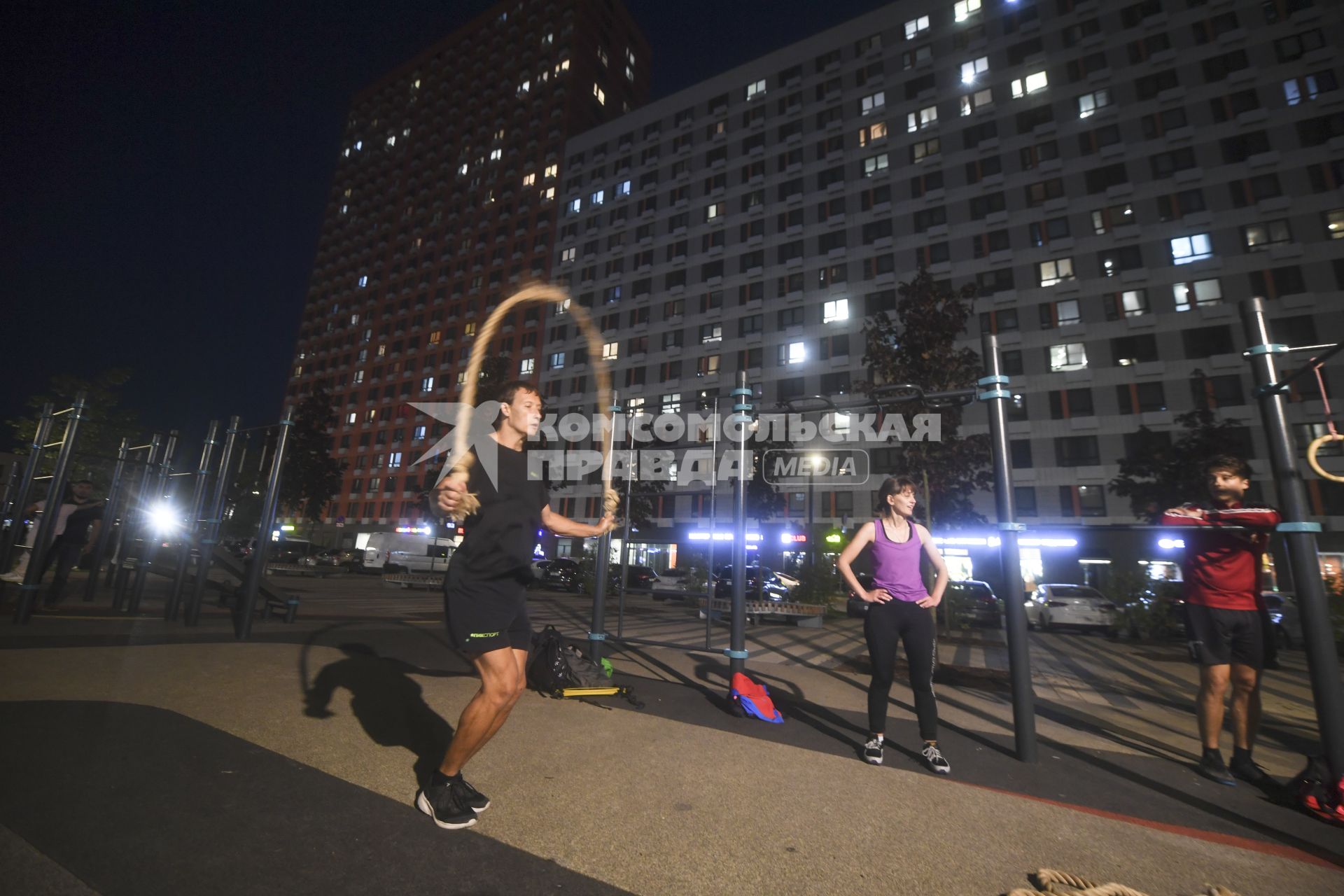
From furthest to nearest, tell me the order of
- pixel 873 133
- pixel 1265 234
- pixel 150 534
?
pixel 873 133 → pixel 1265 234 → pixel 150 534

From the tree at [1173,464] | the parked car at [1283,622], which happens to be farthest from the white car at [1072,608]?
the tree at [1173,464]

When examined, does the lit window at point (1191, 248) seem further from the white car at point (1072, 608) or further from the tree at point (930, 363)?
the tree at point (930, 363)

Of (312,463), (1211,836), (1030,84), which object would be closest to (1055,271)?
(1030,84)

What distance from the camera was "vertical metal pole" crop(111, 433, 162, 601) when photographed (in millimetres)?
10172

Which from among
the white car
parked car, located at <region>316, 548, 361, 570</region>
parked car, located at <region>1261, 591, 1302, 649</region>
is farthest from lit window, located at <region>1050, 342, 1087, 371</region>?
parked car, located at <region>316, 548, 361, 570</region>

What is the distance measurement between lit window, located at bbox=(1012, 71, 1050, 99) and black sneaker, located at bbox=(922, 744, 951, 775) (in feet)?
158

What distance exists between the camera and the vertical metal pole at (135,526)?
1017 cm

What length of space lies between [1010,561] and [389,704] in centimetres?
540

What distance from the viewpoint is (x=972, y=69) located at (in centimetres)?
4097

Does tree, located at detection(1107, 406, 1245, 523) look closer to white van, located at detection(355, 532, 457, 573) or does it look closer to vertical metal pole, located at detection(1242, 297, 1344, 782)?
vertical metal pole, located at detection(1242, 297, 1344, 782)

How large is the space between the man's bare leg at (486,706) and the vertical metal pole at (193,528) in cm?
876

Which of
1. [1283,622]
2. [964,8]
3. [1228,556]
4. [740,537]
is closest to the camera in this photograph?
[1228,556]

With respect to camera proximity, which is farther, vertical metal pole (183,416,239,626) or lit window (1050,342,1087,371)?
lit window (1050,342,1087,371)

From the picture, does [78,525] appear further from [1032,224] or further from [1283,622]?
[1032,224]
